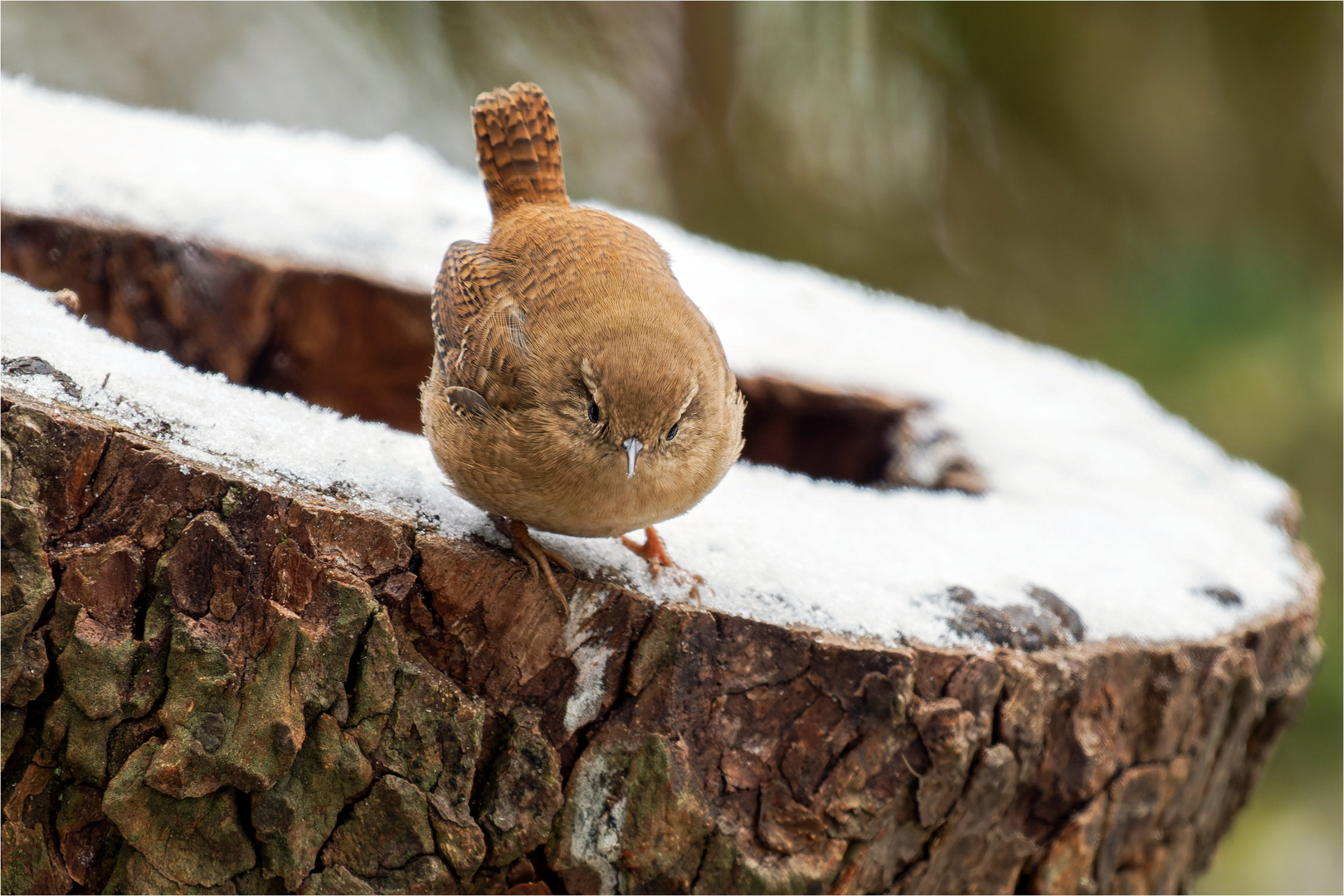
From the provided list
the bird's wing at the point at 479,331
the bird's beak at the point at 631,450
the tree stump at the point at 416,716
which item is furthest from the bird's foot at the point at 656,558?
the bird's wing at the point at 479,331

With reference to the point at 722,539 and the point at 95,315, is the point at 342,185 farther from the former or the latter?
the point at 722,539

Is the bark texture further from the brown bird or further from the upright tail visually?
the upright tail

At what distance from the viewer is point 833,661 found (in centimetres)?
187

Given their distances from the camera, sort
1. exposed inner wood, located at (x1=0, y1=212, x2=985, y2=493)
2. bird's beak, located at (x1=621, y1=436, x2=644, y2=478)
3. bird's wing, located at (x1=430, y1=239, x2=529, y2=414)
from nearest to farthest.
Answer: bird's beak, located at (x1=621, y1=436, x2=644, y2=478)
bird's wing, located at (x1=430, y1=239, x2=529, y2=414)
exposed inner wood, located at (x1=0, y1=212, x2=985, y2=493)

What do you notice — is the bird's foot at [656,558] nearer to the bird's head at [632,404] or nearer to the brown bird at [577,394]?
the brown bird at [577,394]

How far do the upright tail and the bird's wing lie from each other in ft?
0.92

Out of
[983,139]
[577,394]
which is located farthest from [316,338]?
[983,139]

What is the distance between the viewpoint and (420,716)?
1745 millimetres

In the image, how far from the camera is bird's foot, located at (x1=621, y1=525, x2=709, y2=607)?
196 cm

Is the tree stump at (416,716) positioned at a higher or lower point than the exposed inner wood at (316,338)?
lower

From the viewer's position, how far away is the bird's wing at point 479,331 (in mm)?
1860

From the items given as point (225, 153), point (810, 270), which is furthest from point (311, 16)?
point (810, 270)

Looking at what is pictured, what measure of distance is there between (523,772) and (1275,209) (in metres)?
5.19

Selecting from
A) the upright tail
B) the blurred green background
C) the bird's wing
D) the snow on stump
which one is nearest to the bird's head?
the bird's wing
